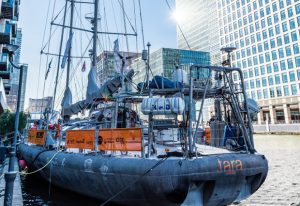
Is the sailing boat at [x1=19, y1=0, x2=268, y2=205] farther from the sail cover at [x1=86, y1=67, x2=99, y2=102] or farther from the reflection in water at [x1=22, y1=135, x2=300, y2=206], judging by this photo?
the sail cover at [x1=86, y1=67, x2=99, y2=102]

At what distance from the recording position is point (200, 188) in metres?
6.77

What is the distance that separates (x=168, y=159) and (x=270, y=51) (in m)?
72.4

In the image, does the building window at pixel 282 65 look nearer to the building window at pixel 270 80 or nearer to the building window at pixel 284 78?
the building window at pixel 284 78

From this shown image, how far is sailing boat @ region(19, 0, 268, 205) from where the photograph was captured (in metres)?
6.65

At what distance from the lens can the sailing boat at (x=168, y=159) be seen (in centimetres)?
665

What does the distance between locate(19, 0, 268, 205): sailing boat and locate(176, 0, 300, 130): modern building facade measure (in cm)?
6161

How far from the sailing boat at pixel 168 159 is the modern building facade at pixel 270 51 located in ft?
202

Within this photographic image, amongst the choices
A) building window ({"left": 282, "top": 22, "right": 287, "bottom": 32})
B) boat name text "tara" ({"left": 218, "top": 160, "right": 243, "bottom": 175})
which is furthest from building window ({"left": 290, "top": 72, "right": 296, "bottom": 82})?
boat name text "tara" ({"left": 218, "top": 160, "right": 243, "bottom": 175})

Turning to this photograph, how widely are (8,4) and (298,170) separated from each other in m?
37.8

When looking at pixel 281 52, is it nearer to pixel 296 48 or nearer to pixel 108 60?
pixel 296 48

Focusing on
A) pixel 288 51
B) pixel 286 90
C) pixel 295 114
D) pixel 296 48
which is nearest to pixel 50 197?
pixel 295 114

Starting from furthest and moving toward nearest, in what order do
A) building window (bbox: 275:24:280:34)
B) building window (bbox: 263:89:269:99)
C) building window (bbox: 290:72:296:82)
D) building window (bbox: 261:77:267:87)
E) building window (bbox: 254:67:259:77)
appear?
building window (bbox: 254:67:259:77) < building window (bbox: 261:77:267:87) < building window (bbox: 263:89:269:99) < building window (bbox: 275:24:280:34) < building window (bbox: 290:72:296:82)

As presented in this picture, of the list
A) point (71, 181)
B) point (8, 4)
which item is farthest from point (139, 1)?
point (8, 4)

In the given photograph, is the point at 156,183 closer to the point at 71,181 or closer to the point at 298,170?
the point at 71,181
